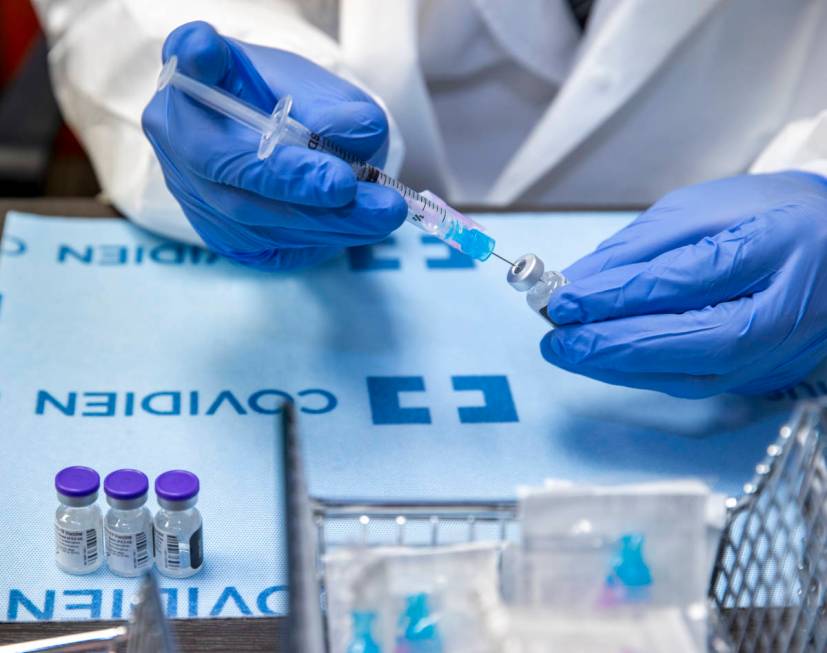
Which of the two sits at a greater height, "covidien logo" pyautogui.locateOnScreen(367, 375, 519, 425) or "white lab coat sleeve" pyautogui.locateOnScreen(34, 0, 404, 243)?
"white lab coat sleeve" pyautogui.locateOnScreen(34, 0, 404, 243)

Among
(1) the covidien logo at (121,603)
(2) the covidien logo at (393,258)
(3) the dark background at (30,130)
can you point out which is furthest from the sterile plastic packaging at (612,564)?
(3) the dark background at (30,130)

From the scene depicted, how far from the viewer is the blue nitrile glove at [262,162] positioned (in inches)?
31.5

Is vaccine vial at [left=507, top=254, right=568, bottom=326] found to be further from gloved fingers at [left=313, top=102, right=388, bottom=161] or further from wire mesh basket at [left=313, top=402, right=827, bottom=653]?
wire mesh basket at [left=313, top=402, right=827, bottom=653]

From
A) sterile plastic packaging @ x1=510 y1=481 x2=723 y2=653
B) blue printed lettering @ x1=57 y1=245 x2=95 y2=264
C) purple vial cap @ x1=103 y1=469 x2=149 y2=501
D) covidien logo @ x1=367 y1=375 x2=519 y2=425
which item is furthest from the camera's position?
blue printed lettering @ x1=57 y1=245 x2=95 y2=264

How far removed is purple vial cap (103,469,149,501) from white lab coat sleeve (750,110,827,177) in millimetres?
708

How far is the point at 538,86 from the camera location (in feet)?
4.72

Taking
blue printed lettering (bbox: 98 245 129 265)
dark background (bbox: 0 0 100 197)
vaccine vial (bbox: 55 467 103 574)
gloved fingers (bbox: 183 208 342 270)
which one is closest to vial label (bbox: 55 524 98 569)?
vaccine vial (bbox: 55 467 103 574)

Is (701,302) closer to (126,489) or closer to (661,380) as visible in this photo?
(661,380)

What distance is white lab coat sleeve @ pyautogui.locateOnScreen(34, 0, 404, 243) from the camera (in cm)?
108

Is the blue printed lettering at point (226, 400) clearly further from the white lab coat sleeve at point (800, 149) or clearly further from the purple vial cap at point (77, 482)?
the white lab coat sleeve at point (800, 149)

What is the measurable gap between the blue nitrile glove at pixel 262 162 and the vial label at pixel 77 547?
0.97 ft

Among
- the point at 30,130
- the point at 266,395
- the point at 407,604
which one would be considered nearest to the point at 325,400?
the point at 266,395

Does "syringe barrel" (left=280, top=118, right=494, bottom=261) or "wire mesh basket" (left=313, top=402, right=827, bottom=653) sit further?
"syringe barrel" (left=280, top=118, right=494, bottom=261)

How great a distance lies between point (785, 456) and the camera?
1.75 ft
